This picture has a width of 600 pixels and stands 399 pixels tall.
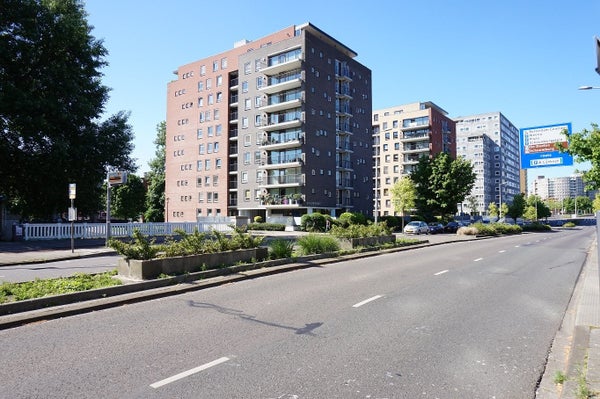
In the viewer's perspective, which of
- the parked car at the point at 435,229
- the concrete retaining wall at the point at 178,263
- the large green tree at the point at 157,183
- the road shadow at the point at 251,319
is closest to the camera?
the road shadow at the point at 251,319

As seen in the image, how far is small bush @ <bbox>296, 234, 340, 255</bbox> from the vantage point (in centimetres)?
1677

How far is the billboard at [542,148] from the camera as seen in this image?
18031 mm

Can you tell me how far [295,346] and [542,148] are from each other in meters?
17.5

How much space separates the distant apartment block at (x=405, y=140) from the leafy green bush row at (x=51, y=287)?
250 feet

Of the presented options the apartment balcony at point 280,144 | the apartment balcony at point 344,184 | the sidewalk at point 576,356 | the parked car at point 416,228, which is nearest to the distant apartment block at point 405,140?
the apartment balcony at point 344,184

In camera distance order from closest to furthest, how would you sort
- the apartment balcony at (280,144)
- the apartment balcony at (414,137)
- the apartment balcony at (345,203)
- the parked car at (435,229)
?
A: the parked car at (435,229), the apartment balcony at (280,144), the apartment balcony at (345,203), the apartment balcony at (414,137)

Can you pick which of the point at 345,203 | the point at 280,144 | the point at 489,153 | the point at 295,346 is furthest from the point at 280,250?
the point at 489,153

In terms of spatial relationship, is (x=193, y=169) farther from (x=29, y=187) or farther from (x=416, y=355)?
(x=416, y=355)

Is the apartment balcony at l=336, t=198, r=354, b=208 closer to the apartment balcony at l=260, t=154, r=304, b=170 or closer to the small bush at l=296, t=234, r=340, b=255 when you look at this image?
the apartment balcony at l=260, t=154, r=304, b=170

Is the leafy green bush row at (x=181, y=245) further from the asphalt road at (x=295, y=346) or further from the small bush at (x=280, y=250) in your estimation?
the asphalt road at (x=295, y=346)

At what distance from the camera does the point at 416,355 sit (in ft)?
17.5

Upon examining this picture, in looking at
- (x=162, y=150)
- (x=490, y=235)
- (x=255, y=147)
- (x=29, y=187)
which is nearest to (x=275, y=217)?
(x=255, y=147)

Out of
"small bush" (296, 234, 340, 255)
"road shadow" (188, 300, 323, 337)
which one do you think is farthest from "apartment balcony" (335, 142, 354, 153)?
"road shadow" (188, 300, 323, 337)

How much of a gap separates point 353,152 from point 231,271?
5306 centimetres
